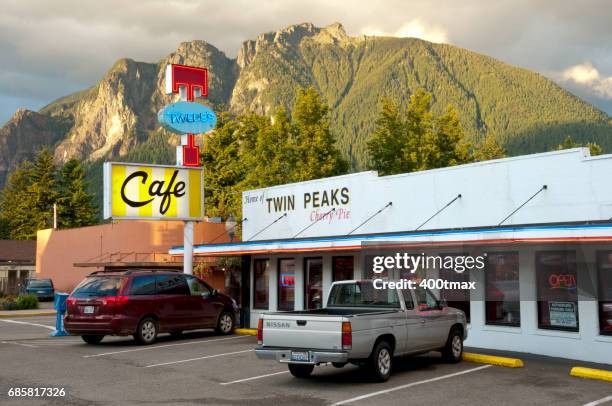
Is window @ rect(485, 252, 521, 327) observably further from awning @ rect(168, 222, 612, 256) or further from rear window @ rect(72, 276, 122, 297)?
rear window @ rect(72, 276, 122, 297)

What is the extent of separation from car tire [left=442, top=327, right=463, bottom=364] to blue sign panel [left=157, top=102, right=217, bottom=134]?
1397 cm

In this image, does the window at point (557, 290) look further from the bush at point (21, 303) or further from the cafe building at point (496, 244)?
the bush at point (21, 303)

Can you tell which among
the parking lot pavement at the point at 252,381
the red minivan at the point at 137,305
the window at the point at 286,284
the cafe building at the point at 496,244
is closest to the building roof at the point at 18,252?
the cafe building at the point at 496,244

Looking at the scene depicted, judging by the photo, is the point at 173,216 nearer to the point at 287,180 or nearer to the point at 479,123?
Answer: the point at 287,180

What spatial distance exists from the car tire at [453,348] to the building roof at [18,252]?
63.1 m

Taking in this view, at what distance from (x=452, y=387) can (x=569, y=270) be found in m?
5.29

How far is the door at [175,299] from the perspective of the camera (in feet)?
66.3

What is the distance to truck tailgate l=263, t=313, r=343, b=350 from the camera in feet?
41.1

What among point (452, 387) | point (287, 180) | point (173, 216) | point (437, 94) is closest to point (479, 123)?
point (437, 94)

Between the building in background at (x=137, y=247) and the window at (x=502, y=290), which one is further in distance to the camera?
the building in background at (x=137, y=247)

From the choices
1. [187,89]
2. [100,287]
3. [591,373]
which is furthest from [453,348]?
[187,89]

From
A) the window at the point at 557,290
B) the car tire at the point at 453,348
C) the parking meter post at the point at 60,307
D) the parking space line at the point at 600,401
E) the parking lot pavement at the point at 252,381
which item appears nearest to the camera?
the parking space line at the point at 600,401

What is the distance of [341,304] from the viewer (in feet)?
48.6

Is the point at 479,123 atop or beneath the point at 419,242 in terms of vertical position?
atop
